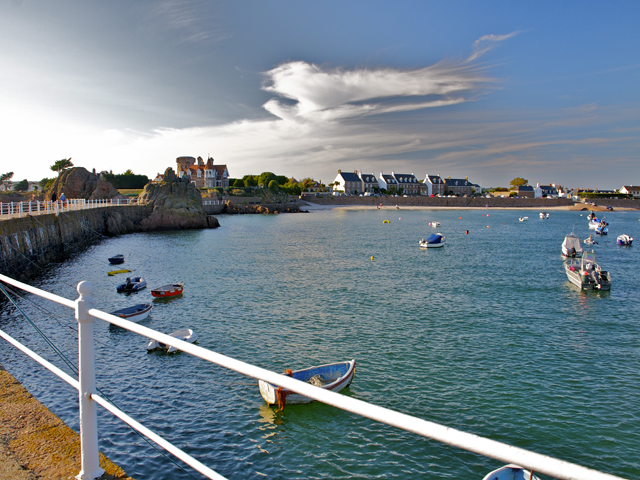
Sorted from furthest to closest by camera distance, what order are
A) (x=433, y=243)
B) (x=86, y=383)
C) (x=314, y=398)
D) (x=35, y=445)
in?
(x=433, y=243), (x=35, y=445), (x=86, y=383), (x=314, y=398)

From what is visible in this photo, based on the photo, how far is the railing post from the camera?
146 inches

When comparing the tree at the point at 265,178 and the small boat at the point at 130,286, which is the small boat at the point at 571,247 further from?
the tree at the point at 265,178

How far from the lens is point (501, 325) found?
73.9 ft

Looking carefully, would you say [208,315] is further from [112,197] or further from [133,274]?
[112,197]

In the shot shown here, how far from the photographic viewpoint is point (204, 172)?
145m

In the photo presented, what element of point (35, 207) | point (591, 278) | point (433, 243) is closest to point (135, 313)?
point (591, 278)

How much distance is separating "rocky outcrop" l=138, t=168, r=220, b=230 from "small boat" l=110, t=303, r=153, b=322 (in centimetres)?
5728

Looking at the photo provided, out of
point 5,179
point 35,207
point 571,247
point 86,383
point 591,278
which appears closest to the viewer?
point 86,383

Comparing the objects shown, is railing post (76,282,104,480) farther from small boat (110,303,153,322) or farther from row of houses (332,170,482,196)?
row of houses (332,170,482,196)

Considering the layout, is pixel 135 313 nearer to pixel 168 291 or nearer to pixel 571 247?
pixel 168 291

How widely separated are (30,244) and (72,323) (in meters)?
15.0

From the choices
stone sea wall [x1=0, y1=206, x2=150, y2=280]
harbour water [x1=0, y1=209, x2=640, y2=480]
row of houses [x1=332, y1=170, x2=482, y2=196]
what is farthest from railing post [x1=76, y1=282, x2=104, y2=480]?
row of houses [x1=332, y1=170, x2=482, y2=196]

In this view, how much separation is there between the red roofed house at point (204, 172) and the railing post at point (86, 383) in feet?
481

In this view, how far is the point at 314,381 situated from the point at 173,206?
7256 cm
